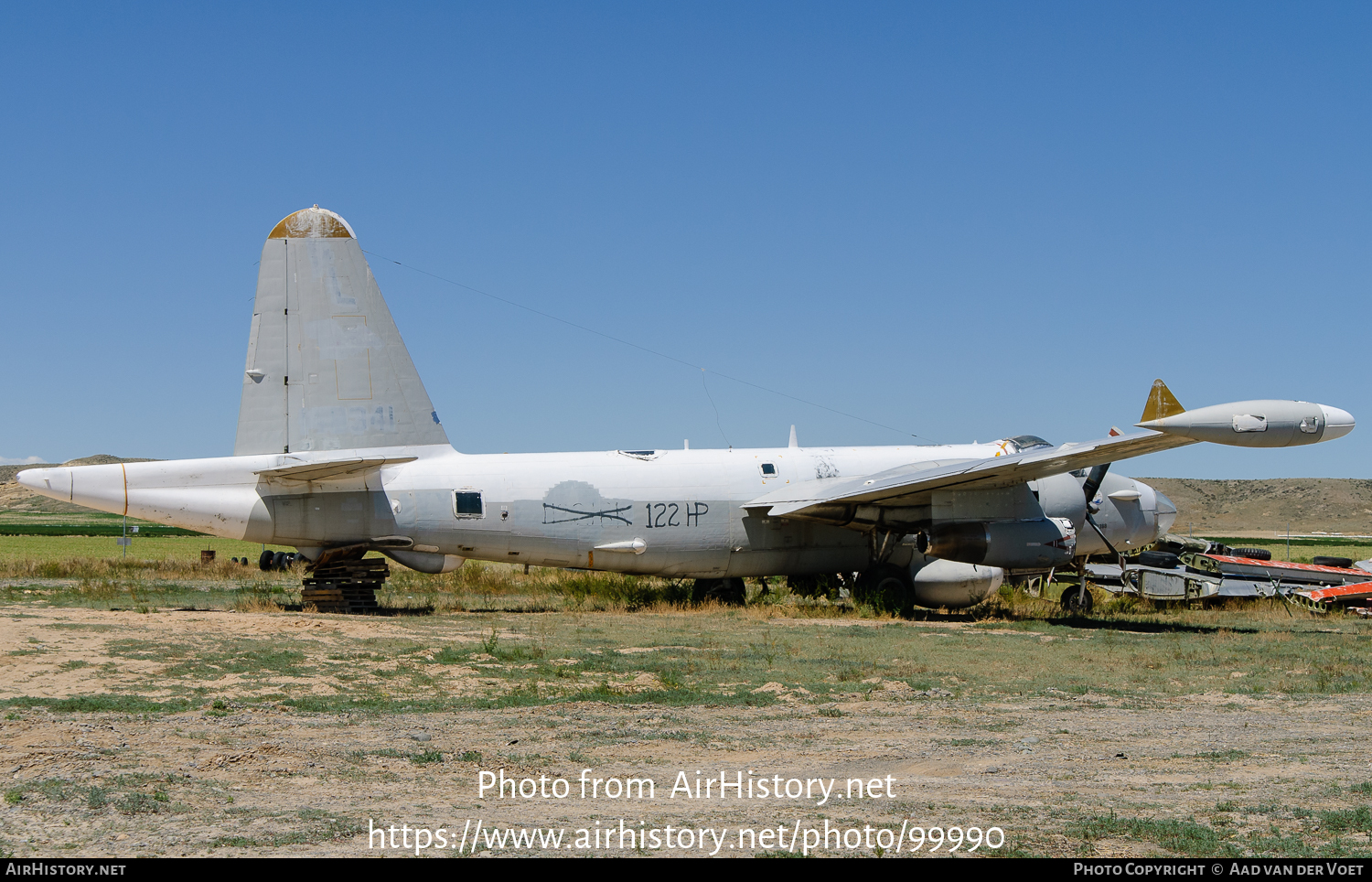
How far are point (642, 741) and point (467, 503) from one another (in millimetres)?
11616

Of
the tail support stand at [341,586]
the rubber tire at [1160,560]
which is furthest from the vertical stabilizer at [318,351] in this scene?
the rubber tire at [1160,560]

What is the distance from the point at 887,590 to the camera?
22.8 m

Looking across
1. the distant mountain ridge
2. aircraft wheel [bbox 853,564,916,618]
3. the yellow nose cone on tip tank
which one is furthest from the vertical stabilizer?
the distant mountain ridge

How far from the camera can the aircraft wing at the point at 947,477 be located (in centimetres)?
1900

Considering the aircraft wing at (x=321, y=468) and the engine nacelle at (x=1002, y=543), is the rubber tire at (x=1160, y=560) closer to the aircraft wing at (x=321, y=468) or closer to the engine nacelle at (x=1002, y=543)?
the engine nacelle at (x=1002, y=543)

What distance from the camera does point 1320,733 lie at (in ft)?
33.2

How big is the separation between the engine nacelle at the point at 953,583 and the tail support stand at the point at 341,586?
10.4m

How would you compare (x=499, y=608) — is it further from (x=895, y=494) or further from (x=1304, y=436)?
(x=1304, y=436)

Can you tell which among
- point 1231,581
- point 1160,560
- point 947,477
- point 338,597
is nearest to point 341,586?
point 338,597

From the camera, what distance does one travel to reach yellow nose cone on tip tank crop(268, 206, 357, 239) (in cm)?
2030

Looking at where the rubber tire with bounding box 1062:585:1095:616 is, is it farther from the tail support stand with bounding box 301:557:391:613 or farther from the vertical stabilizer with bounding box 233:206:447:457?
the vertical stabilizer with bounding box 233:206:447:457

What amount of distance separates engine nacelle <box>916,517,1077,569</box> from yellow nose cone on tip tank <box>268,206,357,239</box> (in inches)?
491

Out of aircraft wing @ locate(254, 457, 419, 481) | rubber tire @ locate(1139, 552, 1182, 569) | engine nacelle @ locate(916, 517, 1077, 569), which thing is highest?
aircraft wing @ locate(254, 457, 419, 481)
